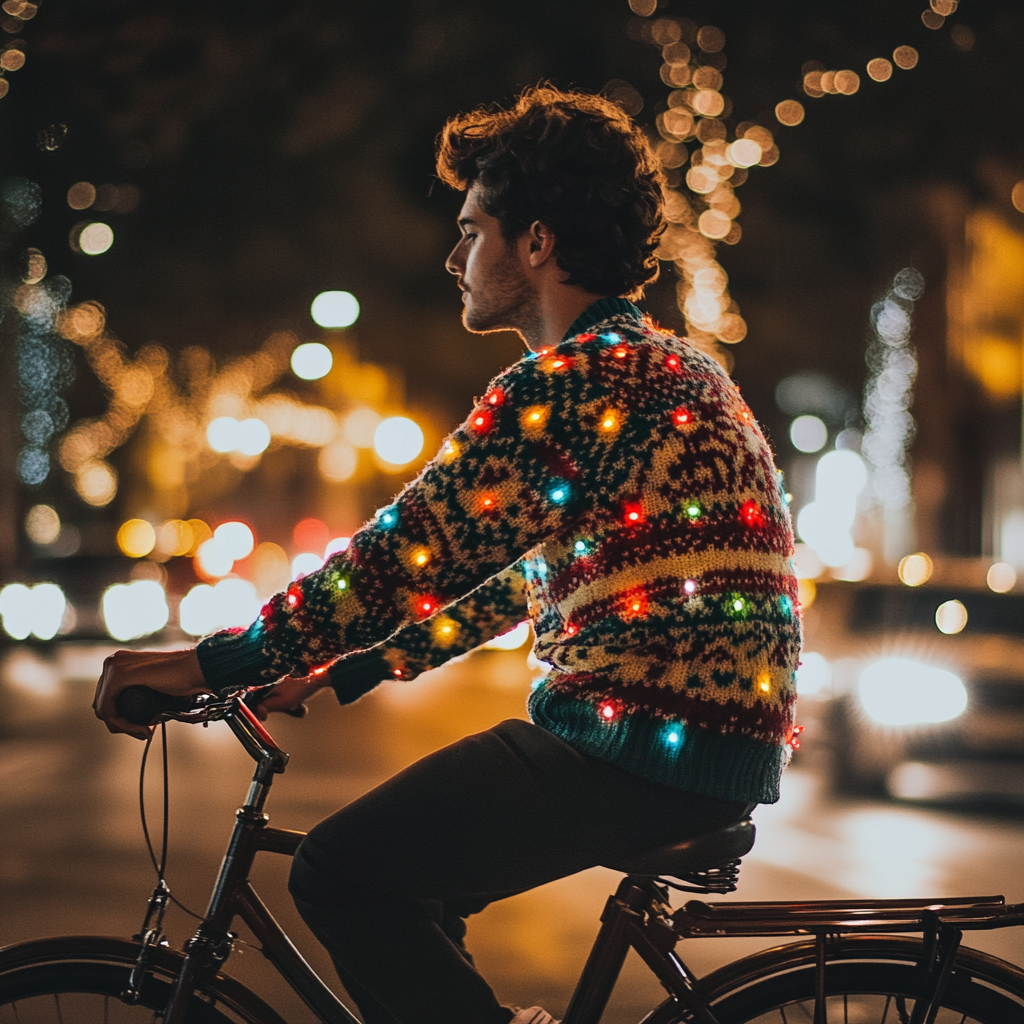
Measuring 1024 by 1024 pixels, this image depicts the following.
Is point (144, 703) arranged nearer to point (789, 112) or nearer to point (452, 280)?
point (789, 112)

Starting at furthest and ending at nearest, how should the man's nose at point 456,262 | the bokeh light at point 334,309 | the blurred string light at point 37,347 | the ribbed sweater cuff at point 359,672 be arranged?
the blurred string light at point 37,347 < the bokeh light at point 334,309 < the ribbed sweater cuff at point 359,672 < the man's nose at point 456,262

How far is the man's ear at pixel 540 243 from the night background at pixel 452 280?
0.75m

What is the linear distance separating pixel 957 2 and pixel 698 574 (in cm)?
1628

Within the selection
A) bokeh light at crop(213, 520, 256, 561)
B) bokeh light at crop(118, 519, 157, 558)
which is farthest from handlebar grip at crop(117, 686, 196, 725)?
bokeh light at crop(118, 519, 157, 558)

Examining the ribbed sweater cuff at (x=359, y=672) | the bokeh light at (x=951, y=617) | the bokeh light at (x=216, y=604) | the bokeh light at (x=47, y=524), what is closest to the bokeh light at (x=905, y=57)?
the bokeh light at (x=951, y=617)

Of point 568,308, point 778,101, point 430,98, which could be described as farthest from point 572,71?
point 568,308

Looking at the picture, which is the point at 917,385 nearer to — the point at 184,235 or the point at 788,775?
the point at 184,235

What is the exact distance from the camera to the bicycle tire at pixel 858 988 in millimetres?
2168

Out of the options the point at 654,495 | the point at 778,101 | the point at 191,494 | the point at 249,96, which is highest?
the point at 191,494

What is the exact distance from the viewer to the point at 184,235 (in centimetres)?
2309

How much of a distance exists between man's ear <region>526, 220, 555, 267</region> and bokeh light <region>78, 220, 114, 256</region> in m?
20.0

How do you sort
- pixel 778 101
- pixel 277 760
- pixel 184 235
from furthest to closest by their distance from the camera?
1. pixel 184 235
2. pixel 778 101
3. pixel 277 760

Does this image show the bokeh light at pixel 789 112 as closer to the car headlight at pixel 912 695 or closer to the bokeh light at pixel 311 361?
the bokeh light at pixel 311 361

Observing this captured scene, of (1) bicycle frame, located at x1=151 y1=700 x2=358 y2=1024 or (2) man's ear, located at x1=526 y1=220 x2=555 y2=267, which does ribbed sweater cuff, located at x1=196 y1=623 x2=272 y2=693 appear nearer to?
(1) bicycle frame, located at x1=151 y1=700 x2=358 y2=1024
